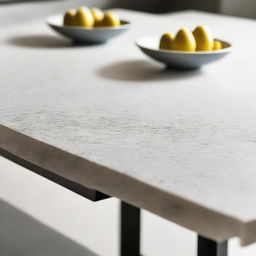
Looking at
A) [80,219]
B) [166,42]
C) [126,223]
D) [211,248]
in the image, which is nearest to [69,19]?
[166,42]

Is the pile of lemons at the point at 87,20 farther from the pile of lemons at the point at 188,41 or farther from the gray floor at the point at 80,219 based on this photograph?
the gray floor at the point at 80,219

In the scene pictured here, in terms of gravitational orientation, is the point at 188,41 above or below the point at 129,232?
above

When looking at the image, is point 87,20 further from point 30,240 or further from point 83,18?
point 30,240

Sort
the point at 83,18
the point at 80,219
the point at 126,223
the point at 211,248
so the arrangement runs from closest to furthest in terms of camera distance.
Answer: the point at 211,248 → the point at 126,223 → the point at 83,18 → the point at 80,219

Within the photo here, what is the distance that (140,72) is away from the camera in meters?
1.42

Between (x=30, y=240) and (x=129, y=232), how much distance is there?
13.8 inches

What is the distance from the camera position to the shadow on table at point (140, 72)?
1375mm

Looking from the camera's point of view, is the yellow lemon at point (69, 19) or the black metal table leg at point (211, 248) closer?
the black metal table leg at point (211, 248)

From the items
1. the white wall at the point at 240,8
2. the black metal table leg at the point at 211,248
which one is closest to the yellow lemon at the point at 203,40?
the black metal table leg at the point at 211,248

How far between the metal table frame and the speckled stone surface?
0.10 feet

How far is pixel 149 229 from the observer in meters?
2.18

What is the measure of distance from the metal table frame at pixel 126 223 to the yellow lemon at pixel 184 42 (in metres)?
0.42

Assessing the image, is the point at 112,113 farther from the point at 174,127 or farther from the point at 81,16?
the point at 81,16

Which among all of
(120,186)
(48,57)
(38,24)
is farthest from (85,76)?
(38,24)
